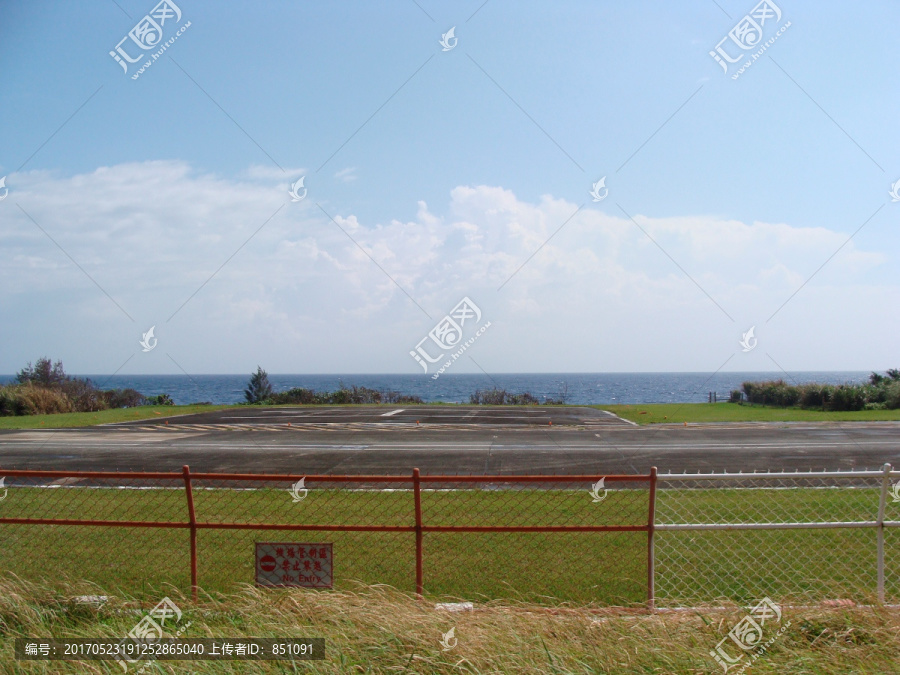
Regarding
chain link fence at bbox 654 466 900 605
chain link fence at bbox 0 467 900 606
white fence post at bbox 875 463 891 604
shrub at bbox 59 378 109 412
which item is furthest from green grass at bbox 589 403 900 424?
shrub at bbox 59 378 109 412

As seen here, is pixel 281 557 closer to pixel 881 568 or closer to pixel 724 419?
pixel 881 568

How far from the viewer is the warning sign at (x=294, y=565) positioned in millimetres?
5703

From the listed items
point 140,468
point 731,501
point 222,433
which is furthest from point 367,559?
point 222,433

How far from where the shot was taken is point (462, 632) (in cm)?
458

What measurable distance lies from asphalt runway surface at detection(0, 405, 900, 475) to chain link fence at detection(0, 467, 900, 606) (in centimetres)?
286

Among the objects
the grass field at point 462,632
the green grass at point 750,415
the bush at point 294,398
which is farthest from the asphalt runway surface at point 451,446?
the bush at point 294,398

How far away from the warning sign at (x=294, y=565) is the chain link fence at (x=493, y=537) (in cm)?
19

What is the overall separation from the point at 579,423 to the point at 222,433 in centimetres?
1399

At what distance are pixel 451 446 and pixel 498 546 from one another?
10.3 metres

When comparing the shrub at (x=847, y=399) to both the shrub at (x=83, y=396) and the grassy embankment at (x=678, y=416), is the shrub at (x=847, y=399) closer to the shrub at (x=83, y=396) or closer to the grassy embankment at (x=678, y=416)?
the grassy embankment at (x=678, y=416)

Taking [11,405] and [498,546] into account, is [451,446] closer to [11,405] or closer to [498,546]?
[498,546]

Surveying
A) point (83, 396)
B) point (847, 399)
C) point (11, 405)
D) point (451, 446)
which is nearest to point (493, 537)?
point (451, 446)

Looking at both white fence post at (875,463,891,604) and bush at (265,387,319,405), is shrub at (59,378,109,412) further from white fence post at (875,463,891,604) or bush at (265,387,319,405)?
white fence post at (875,463,891,604)

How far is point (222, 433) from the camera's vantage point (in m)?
22.3
